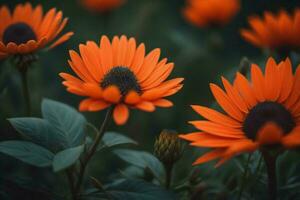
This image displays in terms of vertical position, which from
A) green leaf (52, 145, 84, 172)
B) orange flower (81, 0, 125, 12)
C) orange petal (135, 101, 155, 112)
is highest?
orange flower (81, 0, 125, 12)

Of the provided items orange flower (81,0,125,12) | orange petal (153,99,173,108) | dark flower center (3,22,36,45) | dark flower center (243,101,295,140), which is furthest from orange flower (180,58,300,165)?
orange flower (81,0,125,12)

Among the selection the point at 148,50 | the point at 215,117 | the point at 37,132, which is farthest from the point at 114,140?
the point at 148,50

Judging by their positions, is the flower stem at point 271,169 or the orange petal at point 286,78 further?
the orange petal at point 286,78

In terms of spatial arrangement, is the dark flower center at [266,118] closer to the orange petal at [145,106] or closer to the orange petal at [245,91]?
the orange petal at [245,91]

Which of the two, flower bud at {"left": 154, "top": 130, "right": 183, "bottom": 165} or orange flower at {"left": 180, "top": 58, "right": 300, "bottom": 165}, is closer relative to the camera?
orange flower at {"left": 180, "top": 58, "right": 300, "bottom": 165}

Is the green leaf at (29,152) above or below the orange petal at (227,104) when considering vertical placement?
below

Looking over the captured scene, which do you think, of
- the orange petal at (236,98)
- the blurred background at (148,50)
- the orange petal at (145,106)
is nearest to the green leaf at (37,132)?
the blurred background at (148,50)

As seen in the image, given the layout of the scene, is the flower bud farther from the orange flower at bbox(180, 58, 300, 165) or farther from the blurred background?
the blurred background

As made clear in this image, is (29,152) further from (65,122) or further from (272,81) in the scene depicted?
(272,81)
